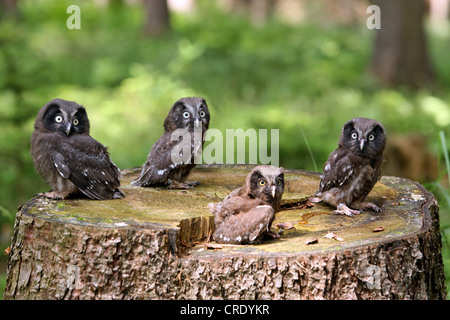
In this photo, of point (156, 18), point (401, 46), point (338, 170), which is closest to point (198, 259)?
point (338, 170)

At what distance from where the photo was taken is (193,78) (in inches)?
503

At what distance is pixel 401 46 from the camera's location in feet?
43.0

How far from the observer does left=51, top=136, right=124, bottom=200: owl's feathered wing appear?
4.49 meters

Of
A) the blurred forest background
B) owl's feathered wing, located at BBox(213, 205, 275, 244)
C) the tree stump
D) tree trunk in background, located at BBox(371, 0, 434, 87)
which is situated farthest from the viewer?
tree trunk in background, located at BBox(371, 0, 434, 87)

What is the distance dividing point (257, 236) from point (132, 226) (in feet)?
2.73

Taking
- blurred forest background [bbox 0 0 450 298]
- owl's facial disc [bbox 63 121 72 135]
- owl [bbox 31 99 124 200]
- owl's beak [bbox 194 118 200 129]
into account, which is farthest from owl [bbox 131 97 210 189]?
blurred forest background [bbox 0 0 450 298]

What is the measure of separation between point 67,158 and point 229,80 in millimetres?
8892

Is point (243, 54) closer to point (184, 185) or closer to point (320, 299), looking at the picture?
point (184, 185)

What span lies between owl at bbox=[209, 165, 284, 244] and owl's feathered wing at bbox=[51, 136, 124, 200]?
2.79 feet

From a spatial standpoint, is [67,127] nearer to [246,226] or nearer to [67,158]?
[67,158]

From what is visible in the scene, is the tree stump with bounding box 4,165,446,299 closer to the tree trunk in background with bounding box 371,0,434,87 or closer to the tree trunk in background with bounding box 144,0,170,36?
the tree trunk in background with bounding box 371,0,434,87

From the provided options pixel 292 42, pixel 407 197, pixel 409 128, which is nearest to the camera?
pixel 407 197

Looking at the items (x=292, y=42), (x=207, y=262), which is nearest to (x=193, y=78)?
(x=292, y=42)

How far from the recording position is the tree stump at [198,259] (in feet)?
11.7
